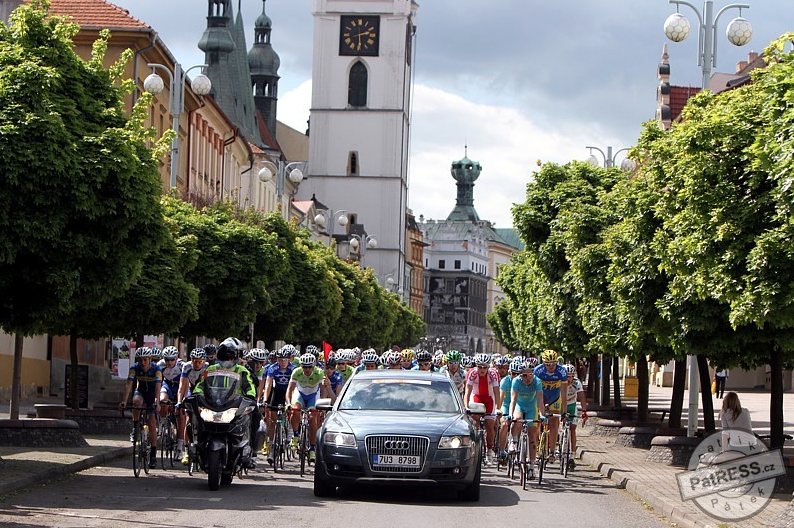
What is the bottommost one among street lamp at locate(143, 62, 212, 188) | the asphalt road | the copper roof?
the asphalt road

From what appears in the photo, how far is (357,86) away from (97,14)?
9717 centimetres

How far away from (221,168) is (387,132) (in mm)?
72023

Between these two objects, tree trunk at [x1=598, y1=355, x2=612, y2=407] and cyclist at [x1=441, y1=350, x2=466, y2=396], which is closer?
cyclist at [x1=441, y1=350, x2=466, y2=396]

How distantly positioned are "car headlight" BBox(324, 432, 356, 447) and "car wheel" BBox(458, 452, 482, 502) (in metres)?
1.45

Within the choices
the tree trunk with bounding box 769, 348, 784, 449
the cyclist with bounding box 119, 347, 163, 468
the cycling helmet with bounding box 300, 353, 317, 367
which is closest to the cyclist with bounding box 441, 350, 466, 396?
the cycling helmet with bounding box 300, 353, 317, 367

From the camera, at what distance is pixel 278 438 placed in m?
22.5

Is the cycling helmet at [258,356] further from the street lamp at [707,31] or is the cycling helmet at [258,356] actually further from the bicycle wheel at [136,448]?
the street lamp at [707,31]

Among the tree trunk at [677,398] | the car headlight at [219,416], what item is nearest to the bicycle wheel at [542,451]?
the car headlight at [219,416]

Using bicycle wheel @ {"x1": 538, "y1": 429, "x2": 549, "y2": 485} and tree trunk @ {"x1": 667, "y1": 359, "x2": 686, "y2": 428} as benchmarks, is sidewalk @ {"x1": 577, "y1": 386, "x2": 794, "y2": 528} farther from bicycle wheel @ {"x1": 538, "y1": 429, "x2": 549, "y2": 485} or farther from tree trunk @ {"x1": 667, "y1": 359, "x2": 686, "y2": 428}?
bicycle wheel @ {"x1": 538, "y1": 429, "x2": 549, "y2": 485}

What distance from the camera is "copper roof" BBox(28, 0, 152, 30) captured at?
5036cm

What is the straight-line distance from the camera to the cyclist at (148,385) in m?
20.7

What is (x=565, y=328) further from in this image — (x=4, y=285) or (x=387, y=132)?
(x=387, y=132)

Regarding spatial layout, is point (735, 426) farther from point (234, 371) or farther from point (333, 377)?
point (333, 377)

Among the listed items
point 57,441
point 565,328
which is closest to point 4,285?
point 57,441
